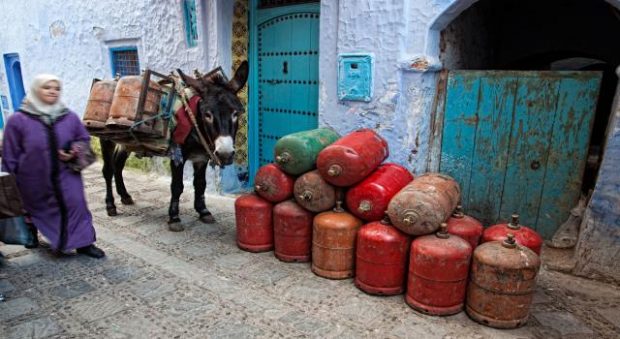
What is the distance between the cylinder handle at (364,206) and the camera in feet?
10.9

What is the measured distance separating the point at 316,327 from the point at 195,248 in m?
1.87

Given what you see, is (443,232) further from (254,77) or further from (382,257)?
(254,77)

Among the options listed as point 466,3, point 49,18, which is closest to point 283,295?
point 466,3

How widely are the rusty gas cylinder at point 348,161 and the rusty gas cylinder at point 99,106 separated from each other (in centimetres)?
249

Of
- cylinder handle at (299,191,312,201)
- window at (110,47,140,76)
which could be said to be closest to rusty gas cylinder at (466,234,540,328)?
cylinder handle at (299,191,312,201)

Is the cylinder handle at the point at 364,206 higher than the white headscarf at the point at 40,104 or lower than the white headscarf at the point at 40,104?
lower

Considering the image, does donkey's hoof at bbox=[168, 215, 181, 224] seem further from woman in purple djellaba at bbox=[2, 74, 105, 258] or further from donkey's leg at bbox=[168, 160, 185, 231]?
woman in purple djellaba at bbox=[2, 74, 105, 258]

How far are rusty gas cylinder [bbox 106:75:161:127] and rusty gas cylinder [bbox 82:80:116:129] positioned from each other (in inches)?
9.7

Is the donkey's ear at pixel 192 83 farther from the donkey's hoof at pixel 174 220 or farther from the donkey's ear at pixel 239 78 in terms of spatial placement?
the donkey's hoof at pixel 174 220

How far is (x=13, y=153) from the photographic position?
11.2 feet

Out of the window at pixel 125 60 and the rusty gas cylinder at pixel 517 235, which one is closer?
the rusty gas cylinder at pixel 517 235

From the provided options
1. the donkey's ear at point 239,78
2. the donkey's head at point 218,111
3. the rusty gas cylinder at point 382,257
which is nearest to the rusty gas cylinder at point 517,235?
the rusty gas cylinder at point 382,257

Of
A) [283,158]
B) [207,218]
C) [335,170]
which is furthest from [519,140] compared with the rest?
[207,218]

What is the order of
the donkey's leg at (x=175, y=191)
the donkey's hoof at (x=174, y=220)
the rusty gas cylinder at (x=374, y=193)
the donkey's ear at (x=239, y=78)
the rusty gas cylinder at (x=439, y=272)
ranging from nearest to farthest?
the rusty gas cylinder at (x=439, y=272), the rusty gas cylinder at (x=374, y=193), the donkey's ear at (x=239, y=78), the donkey's leg at (x=175, y=191), the donkey's hoof at (x=174, y=220)
